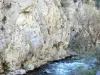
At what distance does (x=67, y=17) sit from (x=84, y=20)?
29.1ft

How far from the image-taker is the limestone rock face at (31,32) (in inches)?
1033

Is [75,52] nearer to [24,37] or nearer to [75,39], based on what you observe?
[75,39]

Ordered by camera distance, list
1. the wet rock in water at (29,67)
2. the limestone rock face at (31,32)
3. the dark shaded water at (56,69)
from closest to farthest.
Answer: the limestone rock face at (31,32), the wet rock in water at (29,67), the dark shaded water at (56,69)

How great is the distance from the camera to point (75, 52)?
145ft

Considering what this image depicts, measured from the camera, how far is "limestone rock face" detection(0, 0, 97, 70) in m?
26.2

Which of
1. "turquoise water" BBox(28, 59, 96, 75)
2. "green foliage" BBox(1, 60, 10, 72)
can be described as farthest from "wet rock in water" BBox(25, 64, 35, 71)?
"green foliage" BBox(1, 60, 10, 72)

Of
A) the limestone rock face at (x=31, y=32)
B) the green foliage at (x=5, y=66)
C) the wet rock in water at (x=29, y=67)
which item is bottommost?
A: the wet rock in water at (x=29, y=67)

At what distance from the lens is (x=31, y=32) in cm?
2906

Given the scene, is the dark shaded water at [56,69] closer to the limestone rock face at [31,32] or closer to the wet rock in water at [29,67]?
the wet rock in water at [29,67]

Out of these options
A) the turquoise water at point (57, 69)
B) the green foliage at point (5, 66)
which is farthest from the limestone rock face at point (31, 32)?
the turquoise water at point (57, 69)

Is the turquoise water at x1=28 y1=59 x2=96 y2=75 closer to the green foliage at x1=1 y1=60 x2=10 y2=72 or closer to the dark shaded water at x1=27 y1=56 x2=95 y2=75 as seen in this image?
the dark shaded water at x1=27 y1=56 x2=95 y2=75

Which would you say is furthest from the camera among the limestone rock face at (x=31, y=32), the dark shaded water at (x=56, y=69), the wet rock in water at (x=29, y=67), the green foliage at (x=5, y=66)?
the dark shaded water at (x=56, y=69)

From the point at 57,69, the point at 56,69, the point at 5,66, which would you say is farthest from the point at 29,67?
the point at 57,69

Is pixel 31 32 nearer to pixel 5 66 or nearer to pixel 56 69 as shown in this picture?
pixel 5 66
